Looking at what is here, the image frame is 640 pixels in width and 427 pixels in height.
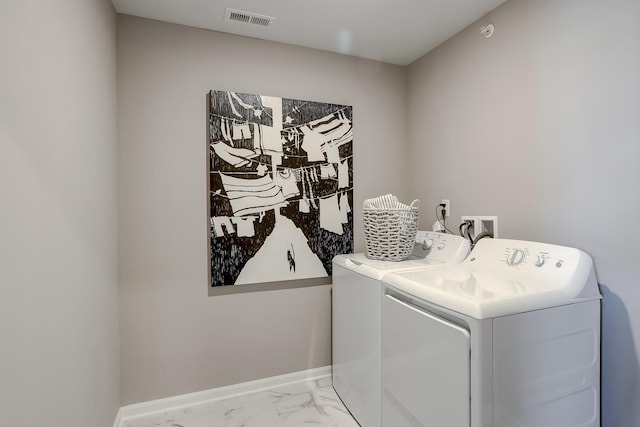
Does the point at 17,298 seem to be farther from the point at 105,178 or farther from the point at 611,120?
the point at 611,120

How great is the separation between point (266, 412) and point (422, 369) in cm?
111

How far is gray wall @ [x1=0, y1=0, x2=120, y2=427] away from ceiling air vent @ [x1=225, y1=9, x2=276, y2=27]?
611mm

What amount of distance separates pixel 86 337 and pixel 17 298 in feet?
1.78

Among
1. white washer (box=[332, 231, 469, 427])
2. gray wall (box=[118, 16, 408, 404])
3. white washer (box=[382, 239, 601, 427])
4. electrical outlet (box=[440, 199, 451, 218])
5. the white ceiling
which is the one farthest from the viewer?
electrical outlet (box=[440, 199, 451, 218])

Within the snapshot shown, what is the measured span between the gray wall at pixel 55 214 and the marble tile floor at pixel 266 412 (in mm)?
349

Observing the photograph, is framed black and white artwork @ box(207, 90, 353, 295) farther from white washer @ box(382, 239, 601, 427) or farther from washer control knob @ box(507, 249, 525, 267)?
washer control knob @ box(507, 249, 525, 267)

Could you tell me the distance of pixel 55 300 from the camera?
3.25 ft

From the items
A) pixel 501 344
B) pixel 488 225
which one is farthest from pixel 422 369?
Result: pixel 488 225

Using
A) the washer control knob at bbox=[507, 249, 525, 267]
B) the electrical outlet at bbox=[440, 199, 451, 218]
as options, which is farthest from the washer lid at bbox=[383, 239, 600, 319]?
the electrical outlet at bbox=[440, 199, 451, 218]

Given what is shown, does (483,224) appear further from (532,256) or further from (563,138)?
(563,138)

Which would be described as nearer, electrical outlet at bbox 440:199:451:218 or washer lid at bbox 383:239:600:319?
washer lid at bbox 383:239:600:319

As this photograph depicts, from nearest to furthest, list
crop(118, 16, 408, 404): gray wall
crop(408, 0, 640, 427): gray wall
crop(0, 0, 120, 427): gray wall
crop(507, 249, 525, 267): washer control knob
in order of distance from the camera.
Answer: crop(0, 0, 120, 427): gray wall, crop(408, 0, 640, 427): gray wall, crop(507, 249, 525, 267): washer control knob, crop(118, 16, 408, 404): gray wall

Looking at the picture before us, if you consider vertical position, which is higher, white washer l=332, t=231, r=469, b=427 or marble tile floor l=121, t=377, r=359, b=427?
white washer l=332, t=231, r=469, b=427

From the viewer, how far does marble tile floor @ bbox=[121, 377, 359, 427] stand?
5.75ft
